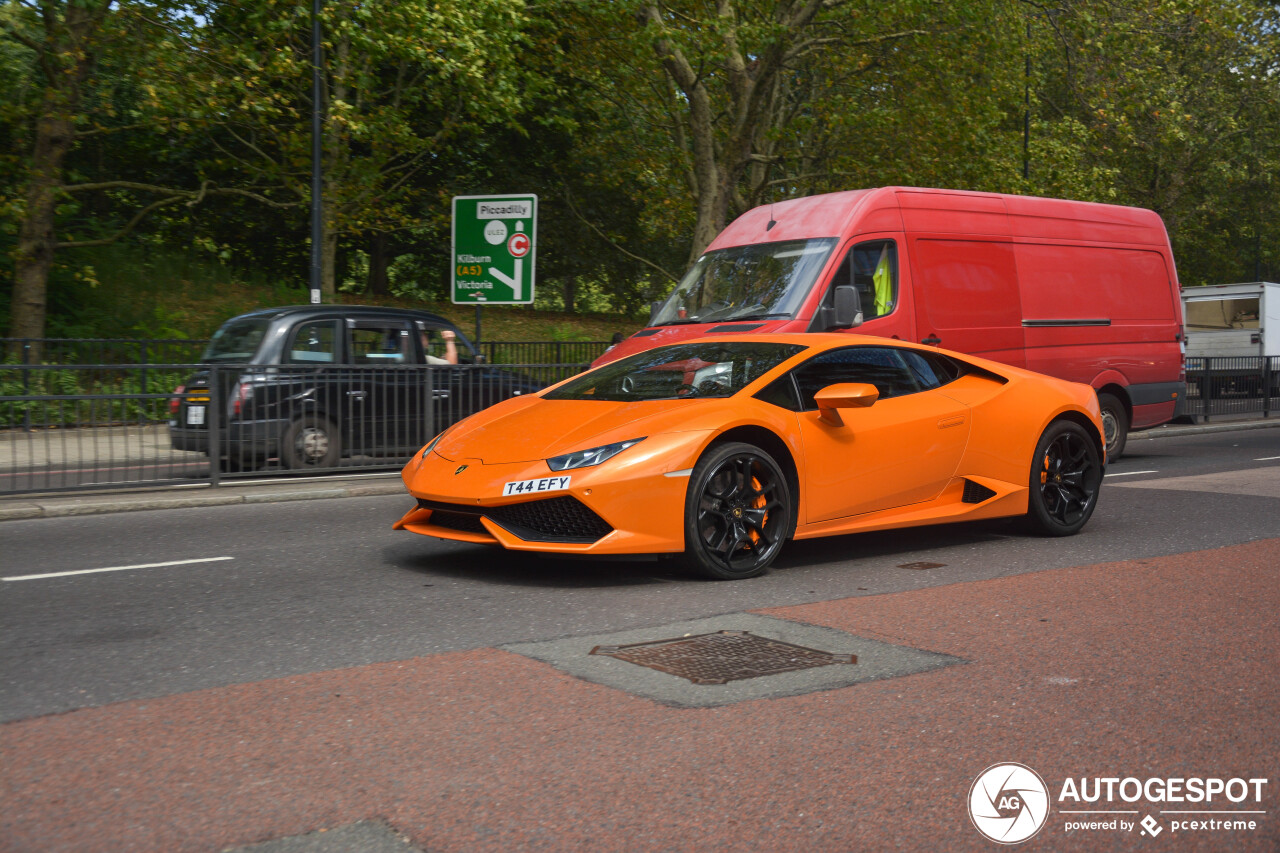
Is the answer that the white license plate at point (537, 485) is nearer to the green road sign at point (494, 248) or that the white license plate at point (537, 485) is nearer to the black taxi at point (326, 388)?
the black taxi at point (326, 388)

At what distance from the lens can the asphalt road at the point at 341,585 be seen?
4.97 metres

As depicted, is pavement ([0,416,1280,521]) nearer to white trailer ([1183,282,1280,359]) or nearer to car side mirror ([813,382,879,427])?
car side mirror ([813,382,879,427])

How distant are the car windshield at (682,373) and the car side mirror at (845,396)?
39 centimetres

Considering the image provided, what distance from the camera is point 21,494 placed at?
10234mm

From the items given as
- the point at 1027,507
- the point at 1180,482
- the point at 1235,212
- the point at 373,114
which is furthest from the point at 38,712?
the point at 1235,212

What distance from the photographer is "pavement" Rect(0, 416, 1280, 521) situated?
9.74 meters

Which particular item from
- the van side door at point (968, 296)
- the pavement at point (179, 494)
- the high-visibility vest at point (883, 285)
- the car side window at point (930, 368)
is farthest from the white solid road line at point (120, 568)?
the van side door at point (968, 296)

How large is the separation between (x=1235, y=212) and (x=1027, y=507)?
4286cm

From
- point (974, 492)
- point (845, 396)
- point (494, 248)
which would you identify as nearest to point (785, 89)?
point (494, 248)

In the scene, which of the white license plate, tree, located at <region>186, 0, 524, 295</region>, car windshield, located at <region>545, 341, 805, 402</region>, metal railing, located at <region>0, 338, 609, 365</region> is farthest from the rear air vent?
tree, located at <region>186, 0, 524, 295</region>

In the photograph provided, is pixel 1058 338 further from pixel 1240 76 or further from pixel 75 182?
pixel 1240 76

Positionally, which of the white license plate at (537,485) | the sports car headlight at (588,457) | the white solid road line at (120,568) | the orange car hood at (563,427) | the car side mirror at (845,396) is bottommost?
the white solid road line at (120,568)

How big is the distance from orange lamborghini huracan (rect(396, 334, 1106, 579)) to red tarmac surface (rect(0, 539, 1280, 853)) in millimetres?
1389

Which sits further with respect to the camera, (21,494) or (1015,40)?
(1015,40)
